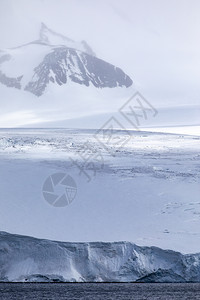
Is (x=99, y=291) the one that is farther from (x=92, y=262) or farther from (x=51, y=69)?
(x=51, y=69)

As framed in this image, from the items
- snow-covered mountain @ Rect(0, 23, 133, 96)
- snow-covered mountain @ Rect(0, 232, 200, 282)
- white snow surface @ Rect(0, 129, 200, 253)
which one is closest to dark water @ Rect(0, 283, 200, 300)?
snow-covered mountain @ Rect(0, 232, 200, 282)

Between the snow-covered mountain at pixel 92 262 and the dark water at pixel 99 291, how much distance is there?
180 millimetres

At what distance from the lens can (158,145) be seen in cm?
2414

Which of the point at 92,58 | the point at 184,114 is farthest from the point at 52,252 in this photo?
the point at 92,58

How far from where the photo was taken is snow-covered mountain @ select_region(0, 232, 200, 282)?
37.9 ft

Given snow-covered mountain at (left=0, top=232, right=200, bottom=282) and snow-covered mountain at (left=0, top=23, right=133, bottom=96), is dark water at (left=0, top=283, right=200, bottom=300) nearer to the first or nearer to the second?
snow-covered mountain at (left=0, top=232, right=200, bottom=282)

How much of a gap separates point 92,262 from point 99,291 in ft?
2.81

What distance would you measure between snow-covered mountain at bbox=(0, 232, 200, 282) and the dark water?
0.18 meters

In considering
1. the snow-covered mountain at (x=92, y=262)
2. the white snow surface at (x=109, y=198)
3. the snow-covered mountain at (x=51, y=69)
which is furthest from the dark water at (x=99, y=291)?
the snow-covered mountain at (x=51, y=69)

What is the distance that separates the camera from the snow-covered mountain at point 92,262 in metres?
11.5

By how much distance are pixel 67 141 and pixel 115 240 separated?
1197 centimetres

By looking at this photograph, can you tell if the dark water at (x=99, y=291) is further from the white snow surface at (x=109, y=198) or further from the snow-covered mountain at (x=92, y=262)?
the white snow surface at (x=109, y=198)

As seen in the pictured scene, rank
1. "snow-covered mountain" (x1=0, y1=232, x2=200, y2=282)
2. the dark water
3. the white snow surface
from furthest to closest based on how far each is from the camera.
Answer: the white snow surface → "snow-covered mountain" (x1=0, y1=232, x2=200, y2=282) → the dark water

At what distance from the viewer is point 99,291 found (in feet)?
36.2
